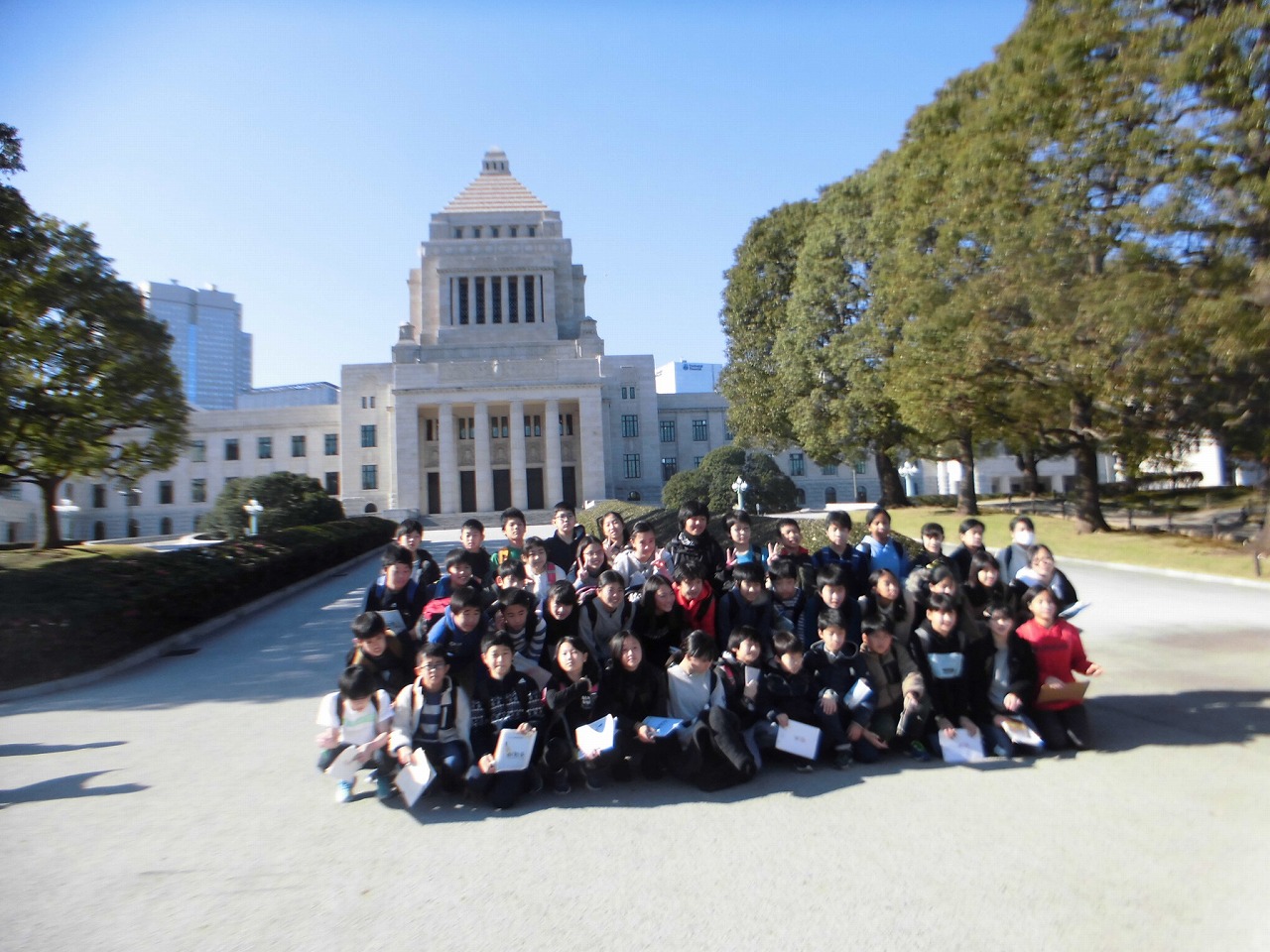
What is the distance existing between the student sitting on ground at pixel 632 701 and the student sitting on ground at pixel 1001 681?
7.12 feet

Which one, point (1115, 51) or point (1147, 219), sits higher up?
point (1115, 51)

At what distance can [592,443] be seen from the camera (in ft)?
169

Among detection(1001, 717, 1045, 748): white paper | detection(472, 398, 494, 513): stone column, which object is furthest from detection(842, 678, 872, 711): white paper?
detection(472, 398, 494, 513): stone column

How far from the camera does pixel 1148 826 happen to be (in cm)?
435

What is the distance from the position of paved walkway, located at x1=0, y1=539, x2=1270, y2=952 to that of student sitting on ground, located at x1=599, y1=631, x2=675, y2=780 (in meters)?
0.20

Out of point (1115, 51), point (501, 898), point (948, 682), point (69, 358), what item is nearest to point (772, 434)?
point (1115, 51)

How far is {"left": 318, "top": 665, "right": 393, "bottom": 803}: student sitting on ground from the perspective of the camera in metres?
5.03

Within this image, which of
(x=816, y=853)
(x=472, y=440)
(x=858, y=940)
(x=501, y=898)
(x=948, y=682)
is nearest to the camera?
(x=858, y=940)

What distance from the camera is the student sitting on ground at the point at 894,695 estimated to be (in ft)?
18.3

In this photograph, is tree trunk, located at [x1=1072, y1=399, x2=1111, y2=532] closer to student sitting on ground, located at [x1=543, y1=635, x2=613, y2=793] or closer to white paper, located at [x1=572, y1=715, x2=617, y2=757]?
student sitting on ground, located at [x1=543, y1=635, x2=613, y2=793]

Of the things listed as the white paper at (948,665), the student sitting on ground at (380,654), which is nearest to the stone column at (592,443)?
the student sitting on ground at (380,654)

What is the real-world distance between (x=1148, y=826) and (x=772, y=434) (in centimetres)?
3069

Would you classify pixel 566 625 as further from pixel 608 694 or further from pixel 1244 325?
pixel 1244 325

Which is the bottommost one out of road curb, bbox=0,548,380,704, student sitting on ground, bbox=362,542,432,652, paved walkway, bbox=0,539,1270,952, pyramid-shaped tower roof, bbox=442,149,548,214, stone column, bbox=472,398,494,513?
paved walkway, bbox=0,539,1270,952
